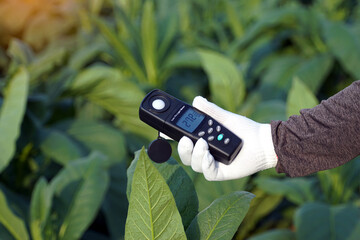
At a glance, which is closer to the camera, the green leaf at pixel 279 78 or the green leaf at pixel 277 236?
the green leaf at pixel 277 236

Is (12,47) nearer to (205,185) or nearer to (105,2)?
(205,185)

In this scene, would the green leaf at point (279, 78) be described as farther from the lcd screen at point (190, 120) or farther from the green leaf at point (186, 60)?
the lcd screen at point (190, 120)

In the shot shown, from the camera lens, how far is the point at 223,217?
0.75 metres

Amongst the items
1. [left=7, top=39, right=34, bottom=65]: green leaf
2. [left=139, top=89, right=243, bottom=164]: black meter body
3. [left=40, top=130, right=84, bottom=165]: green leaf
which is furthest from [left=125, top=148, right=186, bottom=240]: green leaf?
[left=7, top=39, right=34, bottom=65]: green leaf

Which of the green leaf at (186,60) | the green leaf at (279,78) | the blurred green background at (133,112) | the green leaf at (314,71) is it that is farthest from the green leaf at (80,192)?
the green leaf at (314,71)

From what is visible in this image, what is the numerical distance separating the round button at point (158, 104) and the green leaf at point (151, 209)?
167 mm

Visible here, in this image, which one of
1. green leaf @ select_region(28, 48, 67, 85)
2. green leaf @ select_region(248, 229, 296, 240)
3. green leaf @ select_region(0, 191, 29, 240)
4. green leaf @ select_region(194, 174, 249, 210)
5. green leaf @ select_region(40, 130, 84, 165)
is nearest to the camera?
green leaf @ select_region(0, 191, 29, 240)

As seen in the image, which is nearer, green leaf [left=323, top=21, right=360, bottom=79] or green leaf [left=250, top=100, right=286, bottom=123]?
green leaf [left=250, top=100, right=286, bottom=123]

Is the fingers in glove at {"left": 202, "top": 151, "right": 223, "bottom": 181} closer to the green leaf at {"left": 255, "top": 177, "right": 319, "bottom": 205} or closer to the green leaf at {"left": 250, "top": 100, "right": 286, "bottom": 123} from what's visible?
the green leaf at {"left": 255, "top": 177, "right": 319, "bottom": 205}

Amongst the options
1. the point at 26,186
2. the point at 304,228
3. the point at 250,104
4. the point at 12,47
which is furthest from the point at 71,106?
the point at 304,228

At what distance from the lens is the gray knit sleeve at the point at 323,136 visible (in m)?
0.82

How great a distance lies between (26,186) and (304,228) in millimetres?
1074

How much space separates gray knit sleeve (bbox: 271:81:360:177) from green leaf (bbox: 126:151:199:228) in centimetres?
18

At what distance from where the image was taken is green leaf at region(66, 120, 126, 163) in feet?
5.85
